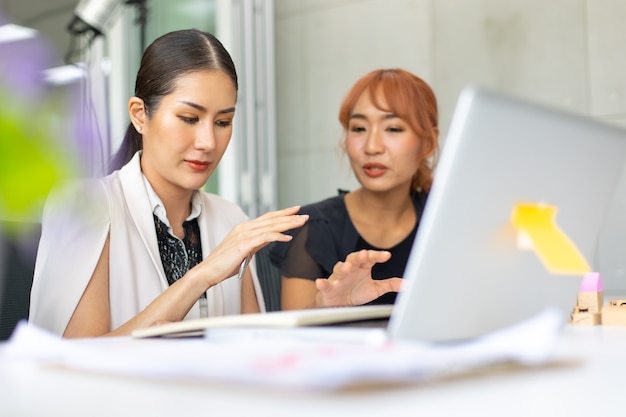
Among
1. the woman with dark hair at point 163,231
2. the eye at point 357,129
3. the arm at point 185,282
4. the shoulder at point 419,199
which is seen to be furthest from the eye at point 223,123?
the shoulder at point 419,199

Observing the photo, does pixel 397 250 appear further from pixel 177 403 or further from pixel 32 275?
pixel 177 403

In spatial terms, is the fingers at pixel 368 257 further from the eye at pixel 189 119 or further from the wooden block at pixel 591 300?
the eye at pixel 189 119

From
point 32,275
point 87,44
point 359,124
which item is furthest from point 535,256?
point 87,44

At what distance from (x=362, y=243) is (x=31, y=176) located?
1994 mm

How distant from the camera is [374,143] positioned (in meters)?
2.23

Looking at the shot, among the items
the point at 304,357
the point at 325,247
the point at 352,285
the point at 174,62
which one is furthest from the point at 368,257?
the point at 325,247

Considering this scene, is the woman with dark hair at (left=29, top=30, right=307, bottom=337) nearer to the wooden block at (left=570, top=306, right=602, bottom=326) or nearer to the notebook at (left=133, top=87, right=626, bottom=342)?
the wooden block at (left=570, top=306, right=602, bottom=326)

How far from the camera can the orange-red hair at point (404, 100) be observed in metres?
2.23

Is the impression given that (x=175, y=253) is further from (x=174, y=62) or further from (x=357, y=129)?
(x=357, y=129)

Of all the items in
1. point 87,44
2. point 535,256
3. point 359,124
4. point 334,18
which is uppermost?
point 334,18

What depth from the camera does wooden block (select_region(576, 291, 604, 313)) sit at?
1.07 metres

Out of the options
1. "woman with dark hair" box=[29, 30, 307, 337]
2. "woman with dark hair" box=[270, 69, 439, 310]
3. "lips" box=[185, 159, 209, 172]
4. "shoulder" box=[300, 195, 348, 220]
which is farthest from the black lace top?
"shoulder" box=[300, 195, 348, 220]

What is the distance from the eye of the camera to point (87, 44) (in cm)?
302

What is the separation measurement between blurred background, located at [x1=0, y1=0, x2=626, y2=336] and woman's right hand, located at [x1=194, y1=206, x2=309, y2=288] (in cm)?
150
